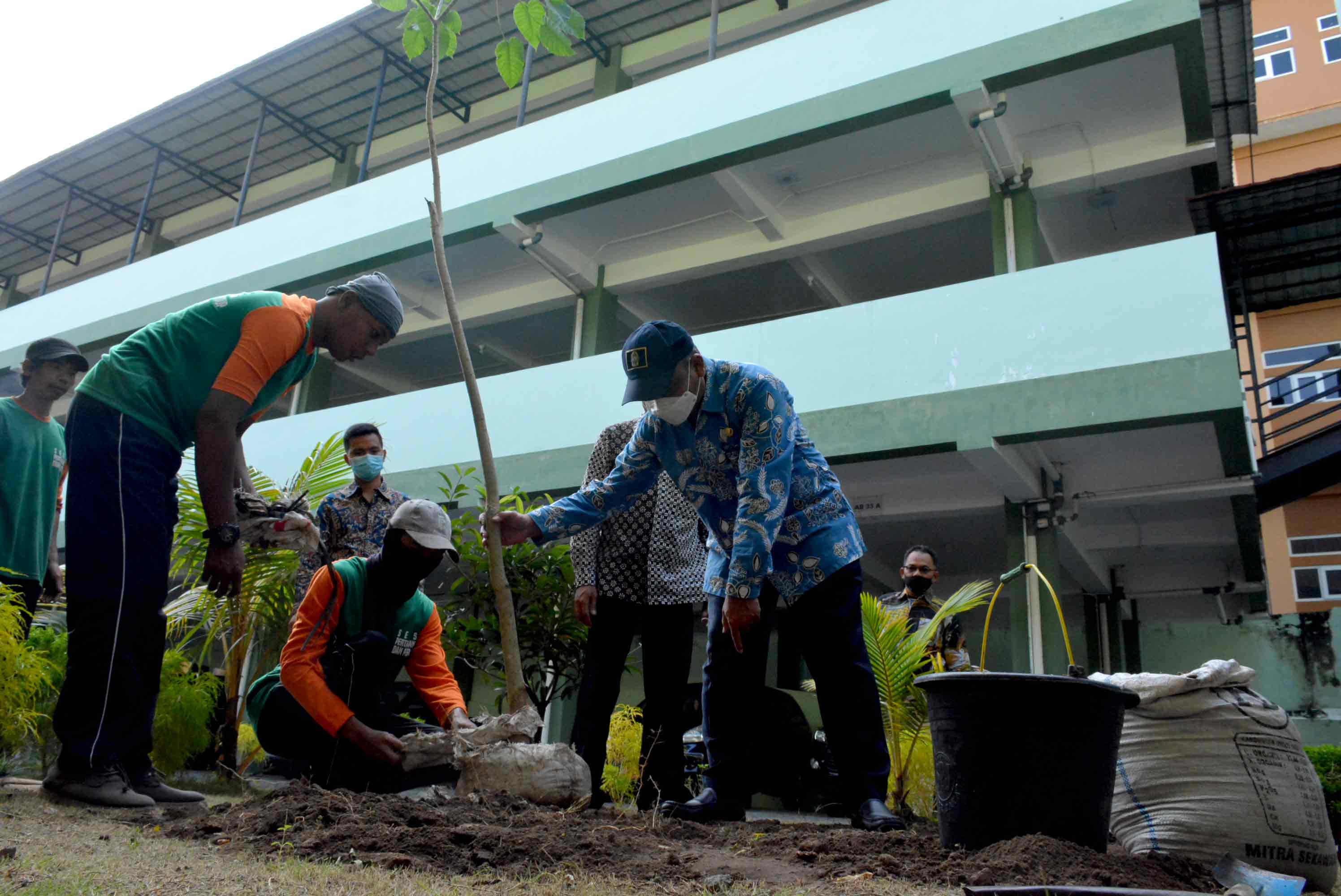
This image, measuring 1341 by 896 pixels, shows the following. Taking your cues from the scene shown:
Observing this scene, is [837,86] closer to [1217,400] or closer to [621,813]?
[1217,400]

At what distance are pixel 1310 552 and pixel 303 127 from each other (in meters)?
17.1

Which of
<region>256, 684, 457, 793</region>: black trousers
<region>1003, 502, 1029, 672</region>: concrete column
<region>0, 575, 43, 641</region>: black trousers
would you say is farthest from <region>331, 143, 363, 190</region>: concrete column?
<region>256, 684, 457, 793</region>: black trousers

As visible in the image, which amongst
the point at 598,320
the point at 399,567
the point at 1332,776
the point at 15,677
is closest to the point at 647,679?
the point at 399,567

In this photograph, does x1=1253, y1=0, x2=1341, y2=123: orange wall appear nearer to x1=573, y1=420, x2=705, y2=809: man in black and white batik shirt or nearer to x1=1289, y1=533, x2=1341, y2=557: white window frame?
x1=1289, y1=533, x2=1341, y2=557: white window frame

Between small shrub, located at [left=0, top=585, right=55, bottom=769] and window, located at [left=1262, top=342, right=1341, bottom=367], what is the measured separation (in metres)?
17.1

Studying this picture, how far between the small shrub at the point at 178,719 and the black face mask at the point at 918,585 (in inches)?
139

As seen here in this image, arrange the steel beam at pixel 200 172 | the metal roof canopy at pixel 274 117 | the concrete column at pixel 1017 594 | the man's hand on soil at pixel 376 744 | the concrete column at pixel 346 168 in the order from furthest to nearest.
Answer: the concrete column at pixel 346 168
the steel beam at pixel 200 172
the metal roof canopy at pixel 274 117
the concrete column at pixel 1017 594
the man's hand on soil at pixel 376 744

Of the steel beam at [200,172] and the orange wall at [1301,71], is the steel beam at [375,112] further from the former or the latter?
the orange wall at [1301,71]

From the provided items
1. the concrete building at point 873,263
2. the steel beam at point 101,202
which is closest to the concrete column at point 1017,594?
the concrete building at point 873,263

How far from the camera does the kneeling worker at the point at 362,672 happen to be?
2904mm

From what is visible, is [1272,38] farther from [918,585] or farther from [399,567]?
[399,567]

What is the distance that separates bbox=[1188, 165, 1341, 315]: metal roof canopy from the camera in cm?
806

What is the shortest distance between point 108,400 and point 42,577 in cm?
153

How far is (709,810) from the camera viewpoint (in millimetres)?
2879
